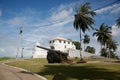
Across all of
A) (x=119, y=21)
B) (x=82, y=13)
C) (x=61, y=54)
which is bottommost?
(x=61, y=54)

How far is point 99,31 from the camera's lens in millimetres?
79375

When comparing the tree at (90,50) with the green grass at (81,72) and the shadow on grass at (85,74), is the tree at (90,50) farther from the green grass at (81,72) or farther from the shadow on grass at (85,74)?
the shadow on grass at (85,74)

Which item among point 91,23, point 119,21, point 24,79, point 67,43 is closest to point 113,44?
point 67,43

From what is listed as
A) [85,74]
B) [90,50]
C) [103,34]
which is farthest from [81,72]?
[90,50]

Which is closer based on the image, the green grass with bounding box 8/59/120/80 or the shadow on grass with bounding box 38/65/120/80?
the shadow on grass with bounding box 38/65/120/80

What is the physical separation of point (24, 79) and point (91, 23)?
40.2m

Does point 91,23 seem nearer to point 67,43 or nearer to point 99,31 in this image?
point 99,31

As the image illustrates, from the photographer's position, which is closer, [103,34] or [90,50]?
[103,34]

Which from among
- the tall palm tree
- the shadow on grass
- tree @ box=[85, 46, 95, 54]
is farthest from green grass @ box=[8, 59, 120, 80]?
tree @ box=[85, 46, 95, 54]

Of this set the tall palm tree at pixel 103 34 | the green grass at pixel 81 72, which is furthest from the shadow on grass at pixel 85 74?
the tall palm tree at pixel 103 34

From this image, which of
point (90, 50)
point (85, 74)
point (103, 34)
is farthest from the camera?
point (90, 50)

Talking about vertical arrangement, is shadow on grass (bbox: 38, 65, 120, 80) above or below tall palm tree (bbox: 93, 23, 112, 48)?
below

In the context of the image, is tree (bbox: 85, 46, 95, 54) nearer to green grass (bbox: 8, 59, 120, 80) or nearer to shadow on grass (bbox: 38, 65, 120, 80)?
green grass (bbox: 8, 59, 120, 80)

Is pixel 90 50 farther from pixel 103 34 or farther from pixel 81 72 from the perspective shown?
pixel 81 72
